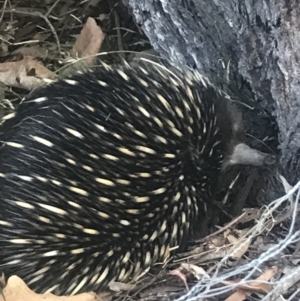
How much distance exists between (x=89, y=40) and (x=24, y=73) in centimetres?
24

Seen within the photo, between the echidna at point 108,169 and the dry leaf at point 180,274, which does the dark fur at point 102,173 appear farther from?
the dry leaf at point 180,274

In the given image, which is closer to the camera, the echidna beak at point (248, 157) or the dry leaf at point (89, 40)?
the echidna beak at point (248, 157)

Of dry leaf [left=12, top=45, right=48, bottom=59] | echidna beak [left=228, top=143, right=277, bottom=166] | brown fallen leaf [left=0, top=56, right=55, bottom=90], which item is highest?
dry leaf [left=12, top=45, right=48, bottom=59]

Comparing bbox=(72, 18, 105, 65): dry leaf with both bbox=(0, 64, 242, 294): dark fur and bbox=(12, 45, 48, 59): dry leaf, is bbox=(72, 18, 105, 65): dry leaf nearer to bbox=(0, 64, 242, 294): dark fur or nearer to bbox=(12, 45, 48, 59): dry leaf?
bbox=(12, 45, 48, 59): dry leaf

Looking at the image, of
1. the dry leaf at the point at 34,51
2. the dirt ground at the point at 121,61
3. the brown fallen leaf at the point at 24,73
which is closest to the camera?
the dirt ground at the point at 121,61

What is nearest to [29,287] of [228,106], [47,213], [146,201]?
[47,213]

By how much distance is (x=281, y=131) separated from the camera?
6.15 feet

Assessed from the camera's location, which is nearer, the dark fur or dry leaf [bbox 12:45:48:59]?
the dark fur

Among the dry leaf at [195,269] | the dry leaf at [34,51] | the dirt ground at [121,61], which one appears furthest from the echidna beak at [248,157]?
the dry leaf at [34,51]

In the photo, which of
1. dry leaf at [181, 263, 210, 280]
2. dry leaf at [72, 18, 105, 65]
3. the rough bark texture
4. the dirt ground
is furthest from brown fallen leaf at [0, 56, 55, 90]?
dry leaf at [181, 263, 210, 280]

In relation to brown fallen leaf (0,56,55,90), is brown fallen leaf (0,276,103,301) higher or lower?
lower

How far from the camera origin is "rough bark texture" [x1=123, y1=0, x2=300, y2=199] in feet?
5.52

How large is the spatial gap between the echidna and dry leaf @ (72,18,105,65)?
477 mm

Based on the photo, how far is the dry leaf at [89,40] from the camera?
2383 mm
